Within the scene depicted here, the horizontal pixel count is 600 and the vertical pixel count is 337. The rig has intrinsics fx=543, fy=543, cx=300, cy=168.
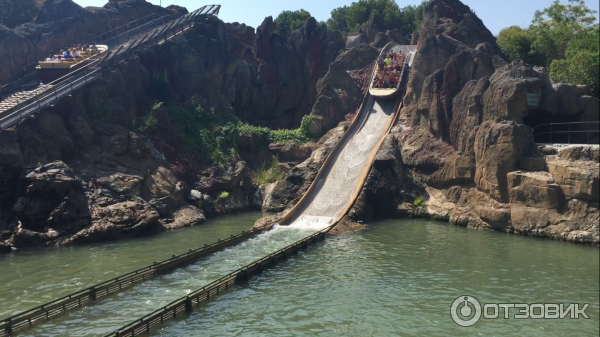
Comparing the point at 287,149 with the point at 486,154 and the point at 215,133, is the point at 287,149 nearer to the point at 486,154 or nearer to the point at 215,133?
the point at 215,133

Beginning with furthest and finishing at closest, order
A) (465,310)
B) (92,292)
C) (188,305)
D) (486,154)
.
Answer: (486,154), (92,292), (188,305), (465,310)

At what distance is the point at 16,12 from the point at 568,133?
4783cm

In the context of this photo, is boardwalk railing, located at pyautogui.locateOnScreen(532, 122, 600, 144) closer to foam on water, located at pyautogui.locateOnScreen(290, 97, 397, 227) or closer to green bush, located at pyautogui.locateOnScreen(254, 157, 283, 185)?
foam on water, located at pyautogui.locateOnScreen(290, 97, 397, 227)

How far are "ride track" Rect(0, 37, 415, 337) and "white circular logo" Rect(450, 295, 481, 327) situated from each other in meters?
7.38

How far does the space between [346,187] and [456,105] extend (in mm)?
8213

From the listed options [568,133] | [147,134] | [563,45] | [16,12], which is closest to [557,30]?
[563,45]

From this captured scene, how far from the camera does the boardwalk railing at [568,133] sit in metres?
27.0

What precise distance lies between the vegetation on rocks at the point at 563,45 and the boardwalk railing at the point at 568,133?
32.7 feet

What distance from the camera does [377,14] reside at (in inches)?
3019

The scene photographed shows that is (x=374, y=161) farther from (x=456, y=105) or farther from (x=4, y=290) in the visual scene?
(x=4, y=290)

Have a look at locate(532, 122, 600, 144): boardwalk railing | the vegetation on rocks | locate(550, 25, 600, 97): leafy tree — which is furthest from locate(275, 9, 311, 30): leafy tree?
locate(532, 122, 600, 144): boardwalk railing

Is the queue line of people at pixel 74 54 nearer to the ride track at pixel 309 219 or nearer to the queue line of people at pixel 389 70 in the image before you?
the ride track at pixel 309 219

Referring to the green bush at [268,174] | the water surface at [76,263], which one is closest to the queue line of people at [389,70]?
the green bush at [268,174]

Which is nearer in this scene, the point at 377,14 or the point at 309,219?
the point at 309,219
